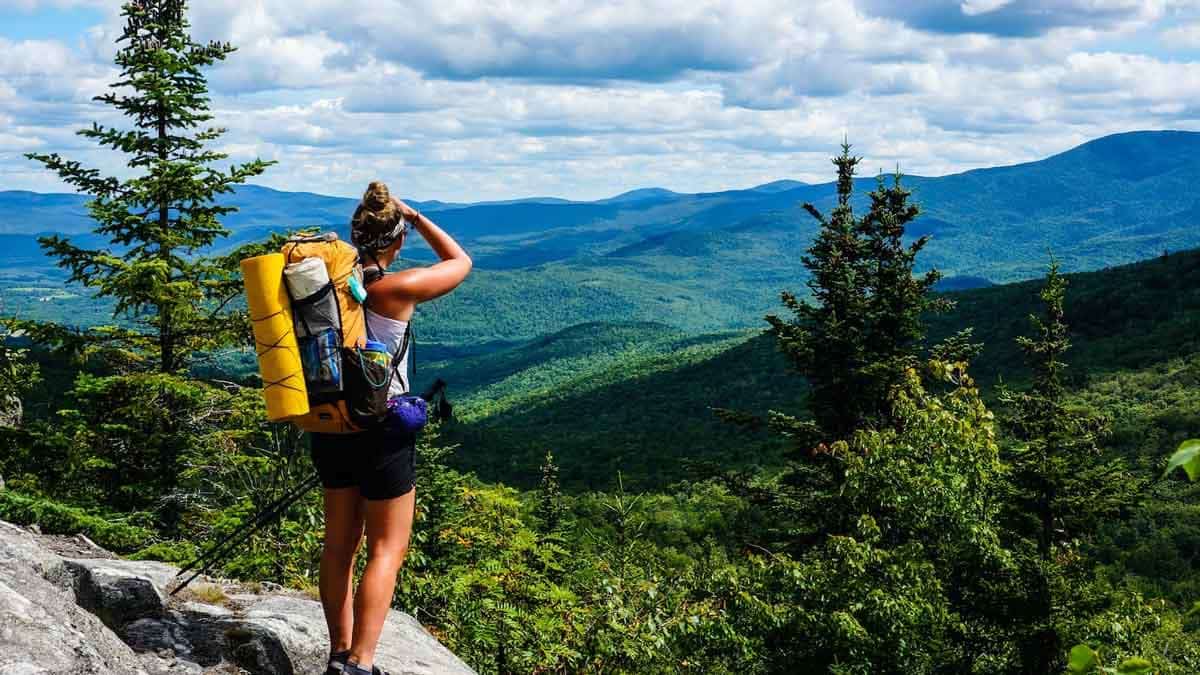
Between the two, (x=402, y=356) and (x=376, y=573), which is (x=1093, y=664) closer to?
(x=402, y=356)

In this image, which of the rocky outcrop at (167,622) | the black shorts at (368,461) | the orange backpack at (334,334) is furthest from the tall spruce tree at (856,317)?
the orange backpack at (334,334)

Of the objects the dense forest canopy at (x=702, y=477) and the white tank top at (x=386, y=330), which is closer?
the white tank top at (x=386, y=330)

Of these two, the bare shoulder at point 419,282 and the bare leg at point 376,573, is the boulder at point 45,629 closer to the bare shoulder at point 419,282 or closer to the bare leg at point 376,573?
the bare leg at point 376,573

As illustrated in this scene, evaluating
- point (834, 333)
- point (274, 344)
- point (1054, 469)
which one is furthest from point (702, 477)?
point (274, 344)

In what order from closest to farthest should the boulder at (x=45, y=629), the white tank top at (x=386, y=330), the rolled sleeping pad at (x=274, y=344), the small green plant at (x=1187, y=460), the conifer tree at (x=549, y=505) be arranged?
1. the small green plant at (x=1187, y=460)
2. the boulder at (x=45, y=629)
3. the rolled sleeping pad at (x=274, y=344)
4. the white tank top at (x=386, y=330)
5. the conifer tree at (x=549, y=505)

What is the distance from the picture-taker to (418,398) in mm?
4930

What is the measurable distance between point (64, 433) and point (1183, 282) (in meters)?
108

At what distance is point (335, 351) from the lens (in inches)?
183

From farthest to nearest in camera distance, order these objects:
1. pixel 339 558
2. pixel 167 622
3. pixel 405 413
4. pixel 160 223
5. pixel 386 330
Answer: pixel 160 223
pixel 167 622
pixel 339 558
pixel 386 330
pixel 405 413

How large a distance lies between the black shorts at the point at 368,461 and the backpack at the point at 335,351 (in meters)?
0.16

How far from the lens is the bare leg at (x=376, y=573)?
16.5 ft

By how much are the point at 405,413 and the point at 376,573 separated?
3.11 ft

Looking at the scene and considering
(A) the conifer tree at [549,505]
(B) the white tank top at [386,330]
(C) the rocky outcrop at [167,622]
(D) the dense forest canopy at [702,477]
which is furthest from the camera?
(A) the conifer tree at [549,505]

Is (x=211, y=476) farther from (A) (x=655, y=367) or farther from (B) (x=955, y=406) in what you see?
(A) (x=655, y=367)
